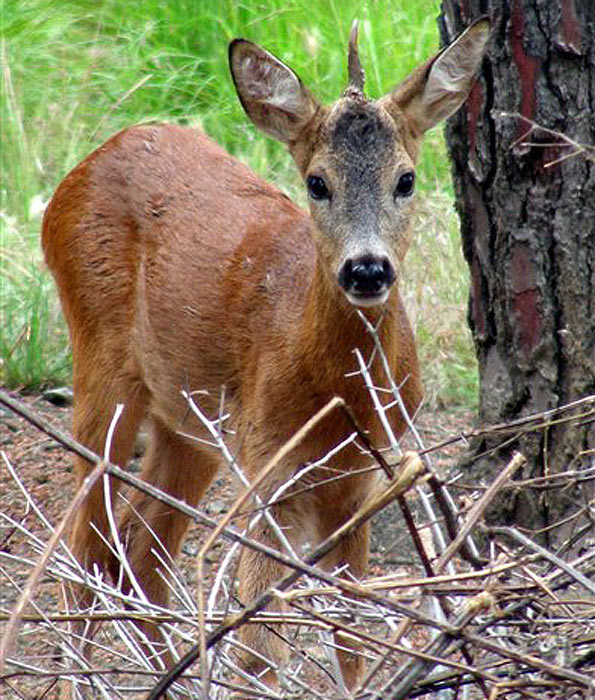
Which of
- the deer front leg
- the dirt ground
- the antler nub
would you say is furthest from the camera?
the dirt ground

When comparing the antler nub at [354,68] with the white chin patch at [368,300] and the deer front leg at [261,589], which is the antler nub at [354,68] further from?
the deer front leg at [261,589]

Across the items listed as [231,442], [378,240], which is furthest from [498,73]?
[231,442]

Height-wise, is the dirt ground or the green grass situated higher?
the green grass

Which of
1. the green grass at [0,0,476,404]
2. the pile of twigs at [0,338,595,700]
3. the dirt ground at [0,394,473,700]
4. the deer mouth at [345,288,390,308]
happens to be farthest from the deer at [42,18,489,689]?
the green grass at [0,0,476,404]

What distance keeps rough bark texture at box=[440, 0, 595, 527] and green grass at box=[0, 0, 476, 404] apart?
208 cm

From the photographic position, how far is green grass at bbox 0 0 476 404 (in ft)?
27.5

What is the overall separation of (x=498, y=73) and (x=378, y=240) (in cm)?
104

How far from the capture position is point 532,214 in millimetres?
5316

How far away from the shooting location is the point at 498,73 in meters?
5.31

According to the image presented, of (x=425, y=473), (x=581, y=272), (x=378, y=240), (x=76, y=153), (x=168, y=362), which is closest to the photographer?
(x=425, y=473)

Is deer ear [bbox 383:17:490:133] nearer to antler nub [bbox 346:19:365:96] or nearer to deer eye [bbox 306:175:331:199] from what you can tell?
antler nub [bbox 346:19:365:96]

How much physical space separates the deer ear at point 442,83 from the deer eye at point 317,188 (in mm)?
342

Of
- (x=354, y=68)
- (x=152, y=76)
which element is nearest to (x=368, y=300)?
(x=354, y=68)

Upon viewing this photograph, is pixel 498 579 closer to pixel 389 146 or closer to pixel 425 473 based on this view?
pixel 425 473
